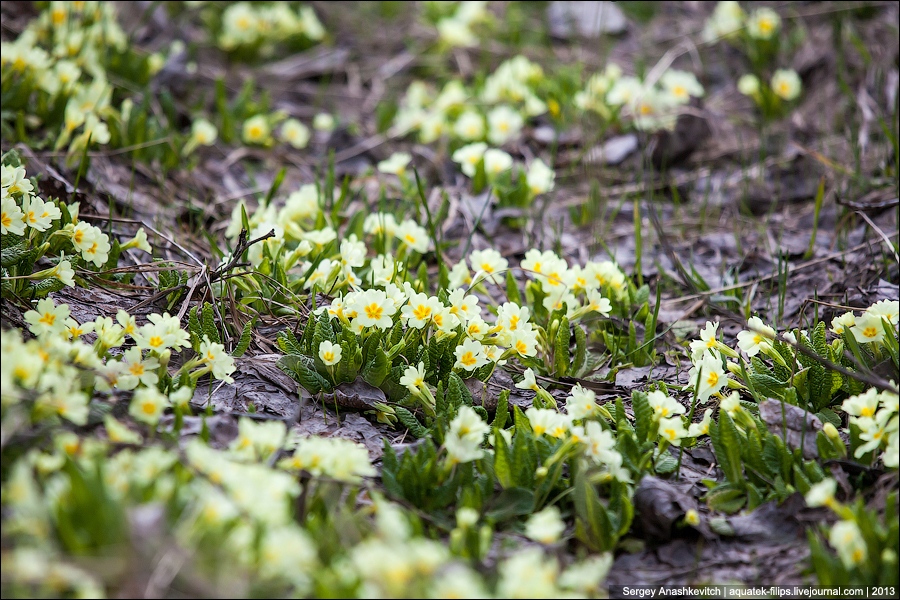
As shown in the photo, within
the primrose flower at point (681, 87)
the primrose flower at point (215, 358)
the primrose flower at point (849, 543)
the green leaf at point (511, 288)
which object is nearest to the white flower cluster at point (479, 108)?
the primrose flower at point (681, 87)

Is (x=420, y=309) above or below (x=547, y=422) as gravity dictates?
above

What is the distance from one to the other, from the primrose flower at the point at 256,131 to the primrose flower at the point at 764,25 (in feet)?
10.2

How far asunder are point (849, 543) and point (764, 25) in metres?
3.95

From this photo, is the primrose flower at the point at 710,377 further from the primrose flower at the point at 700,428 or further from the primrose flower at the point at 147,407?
the primrose flower at the point at 147,407

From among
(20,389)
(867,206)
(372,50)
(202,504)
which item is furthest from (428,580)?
(372,50)

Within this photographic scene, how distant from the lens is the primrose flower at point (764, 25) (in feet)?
14.6

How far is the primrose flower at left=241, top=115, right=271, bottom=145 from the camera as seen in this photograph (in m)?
3.88

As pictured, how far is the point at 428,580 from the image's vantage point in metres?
1.30

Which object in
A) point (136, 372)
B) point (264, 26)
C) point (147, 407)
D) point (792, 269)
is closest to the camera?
point (147, 407)

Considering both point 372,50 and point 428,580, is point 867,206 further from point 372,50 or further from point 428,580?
point 372,50

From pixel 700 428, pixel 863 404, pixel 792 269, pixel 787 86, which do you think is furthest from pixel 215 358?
pixel 787 86

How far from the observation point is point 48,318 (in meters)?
1.85

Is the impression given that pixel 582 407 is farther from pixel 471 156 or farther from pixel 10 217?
pixel 471 156

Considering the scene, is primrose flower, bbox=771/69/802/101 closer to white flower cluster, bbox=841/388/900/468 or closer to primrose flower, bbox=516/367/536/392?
white flower cluster, bbox=841/388/900/468
